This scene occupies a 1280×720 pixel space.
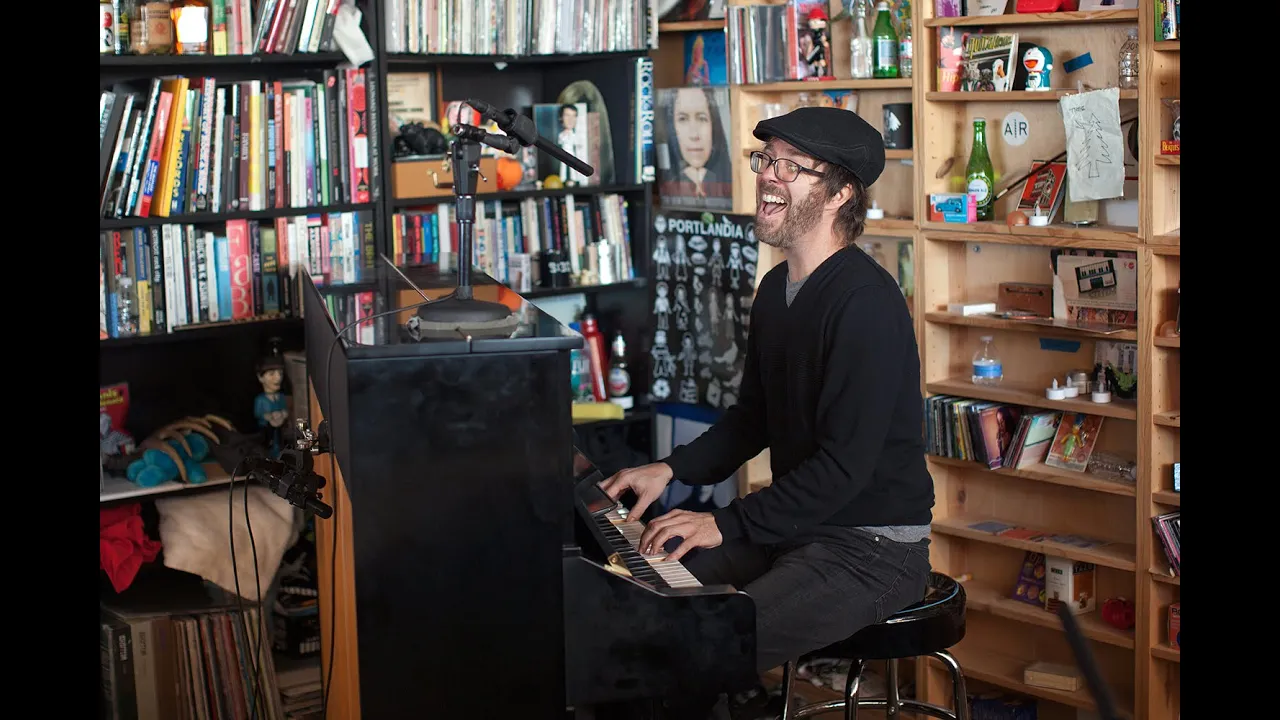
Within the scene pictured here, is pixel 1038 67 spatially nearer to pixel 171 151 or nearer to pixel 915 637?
pixel 915 637

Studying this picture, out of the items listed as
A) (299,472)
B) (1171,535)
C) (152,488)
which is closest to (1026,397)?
(1171,535)

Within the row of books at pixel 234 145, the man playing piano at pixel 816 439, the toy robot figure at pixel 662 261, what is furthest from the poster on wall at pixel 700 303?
the man playing piano at pixel 816 439

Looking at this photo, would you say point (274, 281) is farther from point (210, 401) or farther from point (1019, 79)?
point (1019, 79)

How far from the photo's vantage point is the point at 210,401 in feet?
12.0

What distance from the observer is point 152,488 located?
326cm

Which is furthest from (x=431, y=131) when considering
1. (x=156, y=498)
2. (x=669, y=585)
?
(x=669, y=585)

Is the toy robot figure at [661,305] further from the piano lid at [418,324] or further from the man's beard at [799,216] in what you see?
the man's beard at [799,216]

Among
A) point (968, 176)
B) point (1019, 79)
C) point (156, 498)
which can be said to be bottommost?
point (156, 498)

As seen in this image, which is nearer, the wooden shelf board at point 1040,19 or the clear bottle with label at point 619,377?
the wooden shelf board at point 1040,19

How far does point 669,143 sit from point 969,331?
1054 millimetres

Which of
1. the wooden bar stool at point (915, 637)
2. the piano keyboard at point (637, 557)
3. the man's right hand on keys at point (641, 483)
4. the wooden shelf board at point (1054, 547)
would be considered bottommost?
the wooden shelf board at point (1054, 547)

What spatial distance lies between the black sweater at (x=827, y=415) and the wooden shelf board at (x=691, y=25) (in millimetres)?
1448

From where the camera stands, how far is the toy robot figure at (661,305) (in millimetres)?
4098
